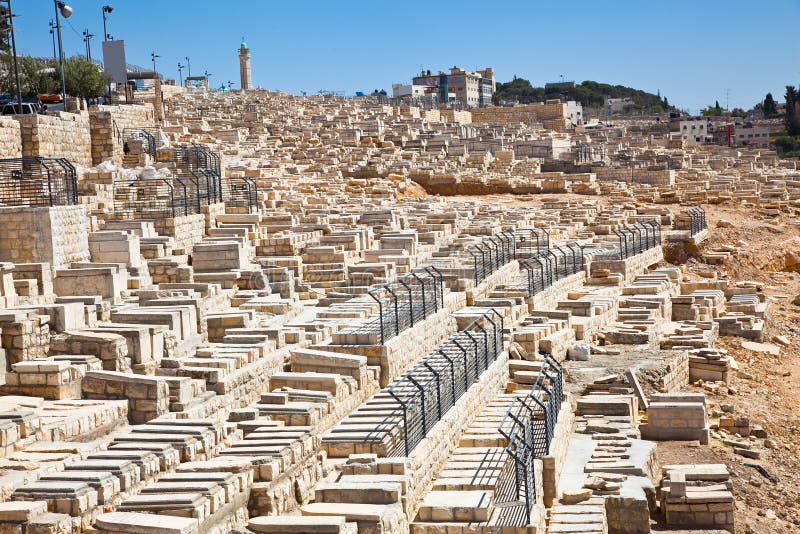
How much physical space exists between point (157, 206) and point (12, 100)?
405 inches

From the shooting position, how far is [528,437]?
11.7 m

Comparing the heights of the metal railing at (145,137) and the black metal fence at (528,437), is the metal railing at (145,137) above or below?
above

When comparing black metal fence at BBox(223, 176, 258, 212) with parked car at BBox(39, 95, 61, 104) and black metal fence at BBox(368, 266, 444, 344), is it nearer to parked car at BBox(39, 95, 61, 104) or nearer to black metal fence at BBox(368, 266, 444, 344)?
parked car at BBox(39, 95, 61, 104)

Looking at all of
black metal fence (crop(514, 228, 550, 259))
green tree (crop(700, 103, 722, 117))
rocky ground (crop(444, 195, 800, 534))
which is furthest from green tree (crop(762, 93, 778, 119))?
black metal fence (crop(514, 228, 550, 259))

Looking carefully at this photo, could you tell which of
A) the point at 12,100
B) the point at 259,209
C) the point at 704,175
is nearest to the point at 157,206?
the point at 259,209

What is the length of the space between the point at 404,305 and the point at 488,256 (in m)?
7.61

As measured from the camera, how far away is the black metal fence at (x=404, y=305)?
1391cm

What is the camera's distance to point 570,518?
11.2 m

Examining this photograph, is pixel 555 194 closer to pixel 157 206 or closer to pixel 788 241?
pixel 788 241

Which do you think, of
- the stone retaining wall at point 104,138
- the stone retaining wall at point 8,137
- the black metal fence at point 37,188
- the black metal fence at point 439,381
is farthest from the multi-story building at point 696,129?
the black metal fence at point 439,381

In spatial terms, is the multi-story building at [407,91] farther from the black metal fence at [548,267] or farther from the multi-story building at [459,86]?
the black metal fence at [548,267]

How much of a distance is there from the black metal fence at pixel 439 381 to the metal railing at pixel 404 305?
1.78ft

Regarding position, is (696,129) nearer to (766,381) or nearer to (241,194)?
(241,194)

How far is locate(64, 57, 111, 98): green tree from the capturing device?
1501 inches
